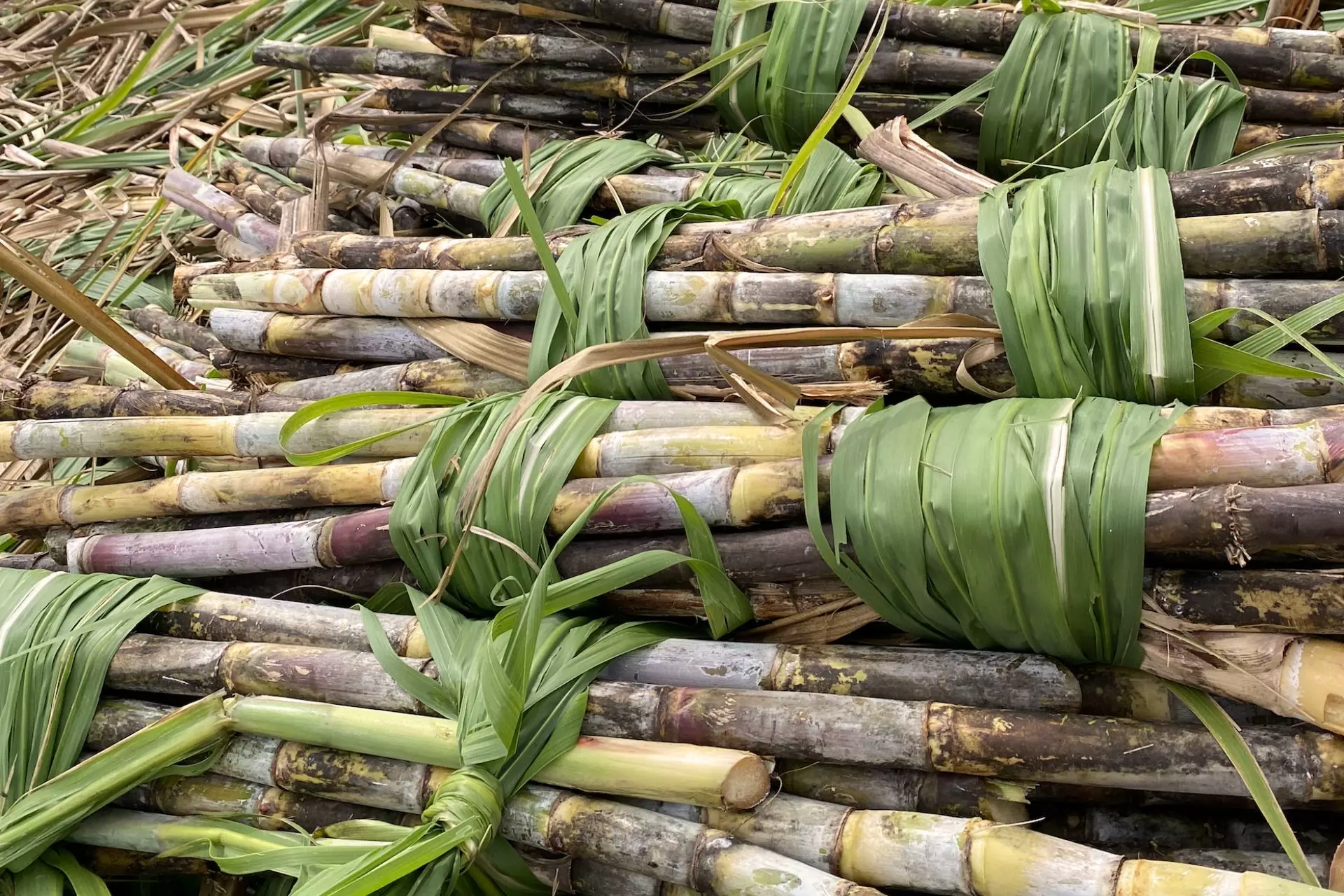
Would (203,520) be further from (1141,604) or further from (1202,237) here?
(1202,237)

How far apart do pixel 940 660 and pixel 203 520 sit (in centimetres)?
121

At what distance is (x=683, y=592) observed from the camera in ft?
5.12


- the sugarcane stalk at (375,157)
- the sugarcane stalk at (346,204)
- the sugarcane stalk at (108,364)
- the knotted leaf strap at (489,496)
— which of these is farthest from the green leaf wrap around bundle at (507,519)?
the sugarcane stalk at (108,364)

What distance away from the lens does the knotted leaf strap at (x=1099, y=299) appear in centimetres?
143

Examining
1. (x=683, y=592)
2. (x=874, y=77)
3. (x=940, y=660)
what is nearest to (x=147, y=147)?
(x=874, y=77)

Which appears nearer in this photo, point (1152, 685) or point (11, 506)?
point (1152, 685)

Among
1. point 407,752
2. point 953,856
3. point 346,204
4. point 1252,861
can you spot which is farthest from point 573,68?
point 1252,861

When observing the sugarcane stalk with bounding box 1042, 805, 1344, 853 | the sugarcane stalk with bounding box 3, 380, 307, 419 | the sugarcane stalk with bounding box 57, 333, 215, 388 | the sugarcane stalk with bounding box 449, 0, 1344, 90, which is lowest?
the sugarcane stalk with bounding box 57, 333, 215, 388

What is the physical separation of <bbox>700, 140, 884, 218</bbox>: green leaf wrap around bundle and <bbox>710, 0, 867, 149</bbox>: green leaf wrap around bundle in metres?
0.17

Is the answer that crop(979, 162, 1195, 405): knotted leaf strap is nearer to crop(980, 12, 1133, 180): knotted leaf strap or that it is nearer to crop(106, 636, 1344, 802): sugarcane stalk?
crop(106, 636, 1344, 802): sugarcane stalk

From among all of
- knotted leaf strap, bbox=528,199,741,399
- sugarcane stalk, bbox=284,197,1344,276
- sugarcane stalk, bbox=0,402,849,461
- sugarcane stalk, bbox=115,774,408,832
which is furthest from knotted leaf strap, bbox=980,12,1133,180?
sugarcane stalk, bbox=115,774,408,832

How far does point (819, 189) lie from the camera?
206cm

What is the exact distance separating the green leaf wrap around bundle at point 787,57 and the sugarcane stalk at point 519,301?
0.64m

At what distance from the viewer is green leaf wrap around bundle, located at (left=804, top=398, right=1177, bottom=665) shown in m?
1.29
